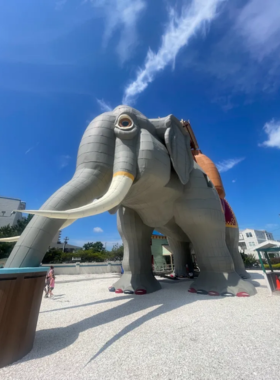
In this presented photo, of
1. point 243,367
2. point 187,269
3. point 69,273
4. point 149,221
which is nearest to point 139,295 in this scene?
point 149,221

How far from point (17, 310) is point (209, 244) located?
4.08 meters

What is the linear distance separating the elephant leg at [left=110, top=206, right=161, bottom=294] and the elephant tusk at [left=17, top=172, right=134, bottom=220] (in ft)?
7.35

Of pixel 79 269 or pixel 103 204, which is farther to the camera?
pixel 79 269

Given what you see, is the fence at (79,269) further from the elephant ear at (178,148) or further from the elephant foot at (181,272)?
the elephant ear at (178,148)

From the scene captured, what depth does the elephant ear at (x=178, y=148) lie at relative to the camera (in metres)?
4.34

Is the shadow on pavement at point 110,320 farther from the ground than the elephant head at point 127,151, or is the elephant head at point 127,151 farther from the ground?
the elephant head at point 127,151

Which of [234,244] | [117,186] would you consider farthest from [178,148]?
[234,244]

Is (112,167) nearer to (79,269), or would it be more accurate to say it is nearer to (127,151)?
(127,151)

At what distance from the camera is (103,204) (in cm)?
284

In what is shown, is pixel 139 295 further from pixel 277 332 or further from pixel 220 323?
pixel 277 332

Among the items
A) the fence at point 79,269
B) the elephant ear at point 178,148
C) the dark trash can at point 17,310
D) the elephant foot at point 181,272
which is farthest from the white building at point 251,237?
the dark trash can at point 17,310

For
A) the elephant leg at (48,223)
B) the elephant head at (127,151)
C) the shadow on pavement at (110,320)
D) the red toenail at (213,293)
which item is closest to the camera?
the shadow on pavement at (110,320)

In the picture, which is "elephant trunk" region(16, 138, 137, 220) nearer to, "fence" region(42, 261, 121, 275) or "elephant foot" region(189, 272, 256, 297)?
"elephant foot" region(189, 272, 256, 297)

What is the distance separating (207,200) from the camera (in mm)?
4957
